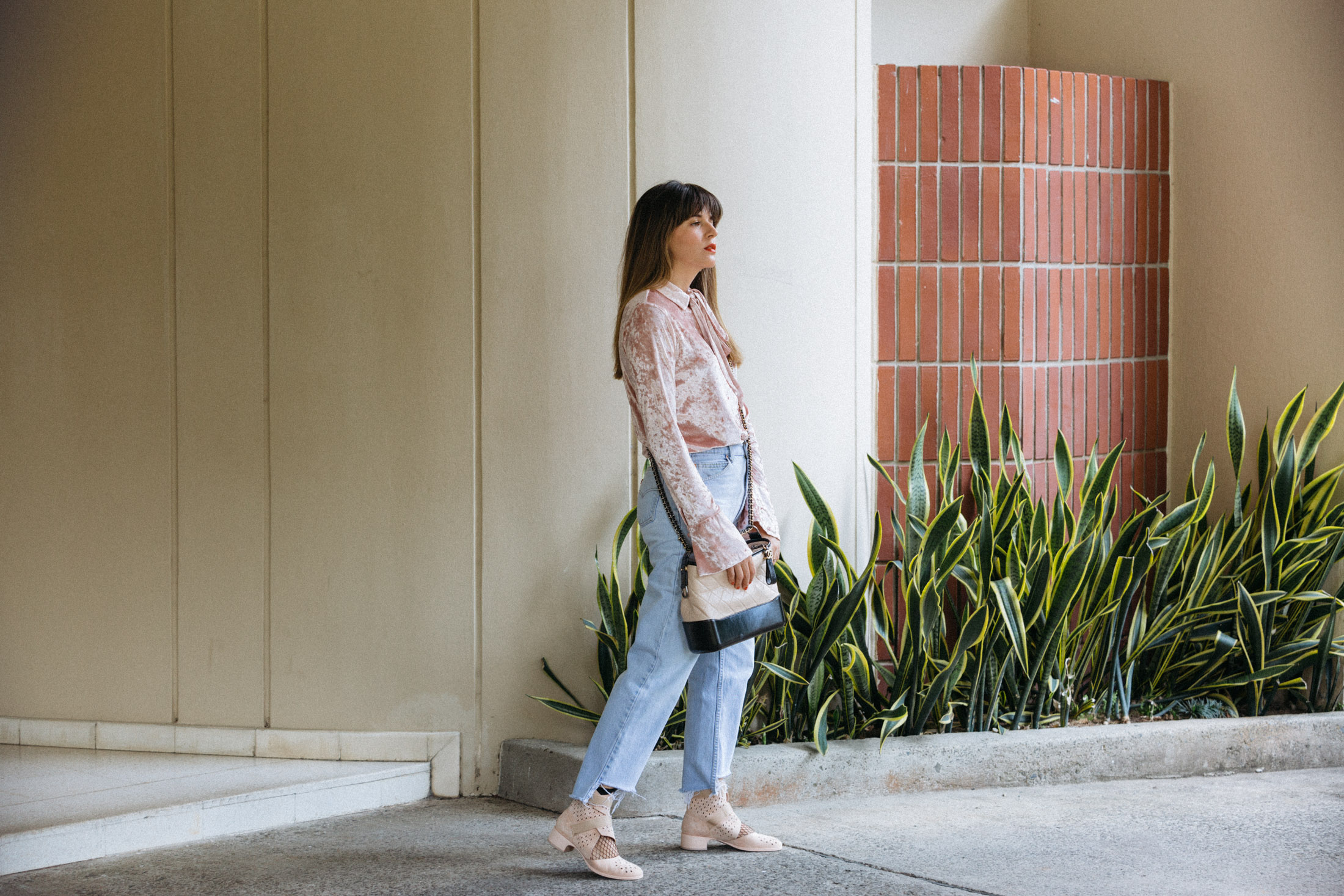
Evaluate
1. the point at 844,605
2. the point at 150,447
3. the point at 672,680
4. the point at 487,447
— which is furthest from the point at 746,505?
the point at 150,447

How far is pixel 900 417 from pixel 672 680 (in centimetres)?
170

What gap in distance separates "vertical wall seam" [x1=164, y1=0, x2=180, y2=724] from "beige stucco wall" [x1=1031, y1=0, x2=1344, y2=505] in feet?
11.5

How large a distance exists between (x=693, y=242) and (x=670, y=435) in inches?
20.3

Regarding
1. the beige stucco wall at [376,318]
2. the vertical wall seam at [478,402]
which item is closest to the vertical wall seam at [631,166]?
the beige stucco wall at [376,318]

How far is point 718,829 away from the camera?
320cm

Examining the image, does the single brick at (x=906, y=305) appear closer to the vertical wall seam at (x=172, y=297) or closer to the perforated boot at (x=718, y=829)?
the perforated boot at (x=718, y=829)

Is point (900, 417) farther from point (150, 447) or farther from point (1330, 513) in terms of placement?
point (150, 447)

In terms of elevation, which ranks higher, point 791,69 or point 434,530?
point 791,69

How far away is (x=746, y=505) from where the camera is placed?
125 inches

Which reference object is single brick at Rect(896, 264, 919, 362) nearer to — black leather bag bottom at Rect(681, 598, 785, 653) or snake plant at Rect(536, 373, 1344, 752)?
snake plant at Rect(536, 373, 1344, 752)

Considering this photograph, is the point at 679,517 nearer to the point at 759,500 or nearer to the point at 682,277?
the point at 759,500

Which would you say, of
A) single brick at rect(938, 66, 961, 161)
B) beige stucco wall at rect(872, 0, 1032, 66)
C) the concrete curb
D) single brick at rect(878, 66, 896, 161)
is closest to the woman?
the concrete curb

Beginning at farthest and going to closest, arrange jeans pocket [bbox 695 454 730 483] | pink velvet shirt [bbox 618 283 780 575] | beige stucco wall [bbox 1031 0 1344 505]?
1. beige stucco wall [bbox 1031 0 1344 505]
2. jeans pocket [bbox 695 454 730 483]
3. pink velvet shirt [bbox 618 283 780 575]

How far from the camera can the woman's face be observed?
3172 mm
